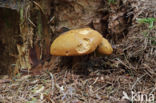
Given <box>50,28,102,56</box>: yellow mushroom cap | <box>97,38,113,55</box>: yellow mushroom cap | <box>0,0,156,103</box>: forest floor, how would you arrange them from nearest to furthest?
<box>0,0,156,103</box>: forest floor < <box>50,28,102,56</box>: yellow mushroom cap < <box>97,38,113,55</box>: yellow mushroom cap

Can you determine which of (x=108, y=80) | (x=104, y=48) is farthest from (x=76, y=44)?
(x=108, y=80)

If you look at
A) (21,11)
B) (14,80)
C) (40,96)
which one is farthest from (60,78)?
(21,11)

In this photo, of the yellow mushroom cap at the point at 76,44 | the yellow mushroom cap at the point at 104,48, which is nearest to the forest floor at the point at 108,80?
the yellow mushroom cap at the point at 104,48

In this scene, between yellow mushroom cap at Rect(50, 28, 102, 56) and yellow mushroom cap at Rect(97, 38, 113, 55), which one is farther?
yellow mushroom cap at Rect(97, 38, 113, 55)

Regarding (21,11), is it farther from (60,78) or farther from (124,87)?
(124,87)

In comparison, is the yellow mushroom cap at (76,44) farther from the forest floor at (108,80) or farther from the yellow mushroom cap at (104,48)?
the forest floor at (108,80)

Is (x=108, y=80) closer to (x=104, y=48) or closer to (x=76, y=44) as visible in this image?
(x=104, y=48)

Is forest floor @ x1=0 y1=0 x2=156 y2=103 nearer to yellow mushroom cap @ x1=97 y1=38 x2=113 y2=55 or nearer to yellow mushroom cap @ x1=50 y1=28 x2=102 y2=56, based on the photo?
yellow mushroom cap @ x1=97 y1=38 x2=113 y2=55

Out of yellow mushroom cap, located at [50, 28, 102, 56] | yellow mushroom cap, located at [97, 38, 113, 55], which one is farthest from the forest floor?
yellow mushroom cap, located at [50, 28, 102, 56]
